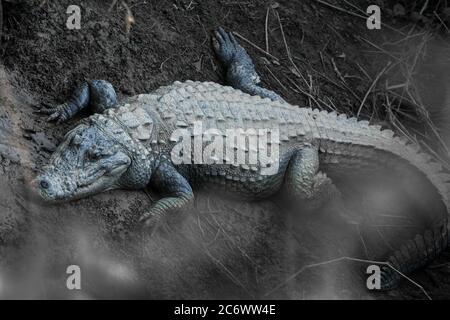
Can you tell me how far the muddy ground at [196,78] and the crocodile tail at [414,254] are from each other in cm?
9

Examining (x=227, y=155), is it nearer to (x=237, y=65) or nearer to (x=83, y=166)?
(x=83, y=166)

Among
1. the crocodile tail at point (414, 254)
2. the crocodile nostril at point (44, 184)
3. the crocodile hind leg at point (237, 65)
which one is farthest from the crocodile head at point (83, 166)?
the crocodile tail at point (414, 254)

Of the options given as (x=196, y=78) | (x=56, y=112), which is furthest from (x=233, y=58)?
(x=56, y=112)

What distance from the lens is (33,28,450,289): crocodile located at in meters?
3.47

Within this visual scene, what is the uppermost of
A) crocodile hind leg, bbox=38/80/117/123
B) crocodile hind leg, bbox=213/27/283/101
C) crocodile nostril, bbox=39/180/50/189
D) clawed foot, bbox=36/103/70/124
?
crocodile hind leg, bbox=213/27/283/101

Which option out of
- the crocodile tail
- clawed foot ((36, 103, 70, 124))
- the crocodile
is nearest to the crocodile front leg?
the crocodile

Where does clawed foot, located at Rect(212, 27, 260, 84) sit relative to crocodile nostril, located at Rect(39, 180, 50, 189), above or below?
above

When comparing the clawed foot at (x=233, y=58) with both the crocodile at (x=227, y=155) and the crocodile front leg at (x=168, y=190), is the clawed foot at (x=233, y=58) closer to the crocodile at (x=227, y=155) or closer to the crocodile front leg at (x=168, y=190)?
the crocodile at (x=227, y=155)

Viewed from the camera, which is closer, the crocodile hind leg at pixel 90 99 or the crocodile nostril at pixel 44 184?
the crocodile nostril at pixel 44 184

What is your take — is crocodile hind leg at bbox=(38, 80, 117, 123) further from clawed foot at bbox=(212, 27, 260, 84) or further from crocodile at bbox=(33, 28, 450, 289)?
clawed foot at bbox=(212, 27, 260, 84)

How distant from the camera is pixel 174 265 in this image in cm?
338

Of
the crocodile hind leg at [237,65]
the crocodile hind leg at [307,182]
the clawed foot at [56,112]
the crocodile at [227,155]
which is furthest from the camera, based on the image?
the crocodile hind leg at [237,65]

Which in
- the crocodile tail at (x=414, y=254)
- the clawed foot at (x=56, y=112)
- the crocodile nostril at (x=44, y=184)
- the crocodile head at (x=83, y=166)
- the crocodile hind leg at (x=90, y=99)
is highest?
the crocodile hind leg at (x=90, y=99)

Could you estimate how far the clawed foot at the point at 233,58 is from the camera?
14.9 feet
